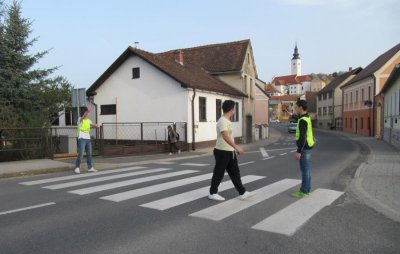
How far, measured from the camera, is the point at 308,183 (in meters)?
7.34

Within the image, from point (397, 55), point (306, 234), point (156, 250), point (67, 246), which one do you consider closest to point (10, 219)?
point (67, 246)

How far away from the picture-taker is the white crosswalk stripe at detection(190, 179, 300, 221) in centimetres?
595

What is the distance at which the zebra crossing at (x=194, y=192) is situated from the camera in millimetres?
5797

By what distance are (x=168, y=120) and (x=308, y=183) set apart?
15.3 meters

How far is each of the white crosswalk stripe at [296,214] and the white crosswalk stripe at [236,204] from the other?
66cm

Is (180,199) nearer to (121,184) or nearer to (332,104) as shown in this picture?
(121,184)

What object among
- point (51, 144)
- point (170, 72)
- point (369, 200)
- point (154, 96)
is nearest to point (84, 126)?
point (51, 144)

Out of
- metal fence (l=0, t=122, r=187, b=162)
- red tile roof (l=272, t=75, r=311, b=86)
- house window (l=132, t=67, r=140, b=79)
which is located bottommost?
metal fence (l=0, t=122, r=187, b=162)

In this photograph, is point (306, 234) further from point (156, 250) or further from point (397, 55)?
point (397, 55)

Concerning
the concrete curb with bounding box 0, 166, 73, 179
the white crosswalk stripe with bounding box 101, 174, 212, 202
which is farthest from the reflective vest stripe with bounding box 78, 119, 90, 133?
the white crosswalk stripe with bounding box 101, 174, 212, 202

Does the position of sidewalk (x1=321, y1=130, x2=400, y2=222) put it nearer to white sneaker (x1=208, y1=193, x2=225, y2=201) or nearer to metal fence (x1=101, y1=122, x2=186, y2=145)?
white sneaker (x1=208, y1=193, x2=225, y2=201)

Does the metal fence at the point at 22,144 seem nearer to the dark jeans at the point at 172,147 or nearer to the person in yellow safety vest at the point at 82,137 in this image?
the person in yellow safety vest at the point at 82,137

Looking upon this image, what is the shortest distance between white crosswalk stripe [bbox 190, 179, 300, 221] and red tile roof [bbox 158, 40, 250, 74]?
21.2 m

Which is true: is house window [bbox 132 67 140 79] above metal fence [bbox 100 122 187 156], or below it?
above
